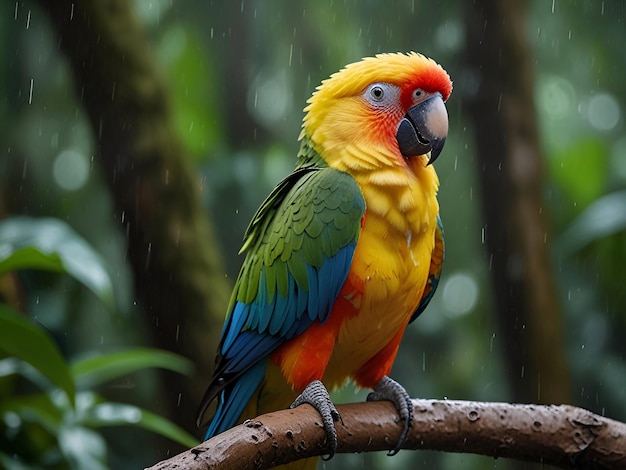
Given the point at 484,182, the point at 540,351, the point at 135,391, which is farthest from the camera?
the point at 135,391

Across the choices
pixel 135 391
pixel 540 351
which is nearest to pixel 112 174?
pixel 135 391

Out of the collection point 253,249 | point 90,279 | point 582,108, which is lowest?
point 90,279

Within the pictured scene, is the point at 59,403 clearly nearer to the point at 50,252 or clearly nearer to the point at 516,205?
the point at 50,252

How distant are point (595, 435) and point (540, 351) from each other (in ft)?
4.75

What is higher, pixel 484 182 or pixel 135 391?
pixel 484 182

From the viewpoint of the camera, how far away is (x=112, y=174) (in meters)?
2.77

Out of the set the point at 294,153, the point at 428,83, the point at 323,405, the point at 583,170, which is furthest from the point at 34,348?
the point at 583,170

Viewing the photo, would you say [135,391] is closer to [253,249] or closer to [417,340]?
[417,340]

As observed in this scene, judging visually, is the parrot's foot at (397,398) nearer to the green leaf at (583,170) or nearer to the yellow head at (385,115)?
the yellow head at (385,115)

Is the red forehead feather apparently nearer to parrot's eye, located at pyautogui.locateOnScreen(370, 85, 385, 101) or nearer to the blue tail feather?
parrot's eye, located at pyautogui.locateOnScreen(370, 85, 385, 101)

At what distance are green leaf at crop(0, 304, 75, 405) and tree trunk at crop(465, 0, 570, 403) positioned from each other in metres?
1.77

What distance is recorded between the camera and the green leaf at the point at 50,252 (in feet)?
7.01

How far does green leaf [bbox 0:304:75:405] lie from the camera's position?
77.5 inches

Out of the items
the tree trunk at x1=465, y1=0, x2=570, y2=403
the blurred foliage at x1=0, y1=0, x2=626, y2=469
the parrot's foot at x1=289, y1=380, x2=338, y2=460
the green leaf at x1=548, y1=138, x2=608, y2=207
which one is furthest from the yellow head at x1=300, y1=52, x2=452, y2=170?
the green leaf at x1=548, y1=138, x2=608, y2=207
